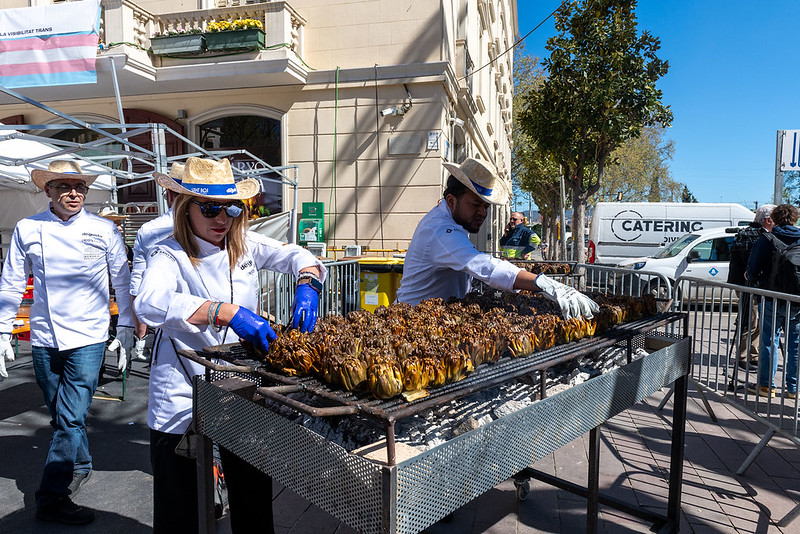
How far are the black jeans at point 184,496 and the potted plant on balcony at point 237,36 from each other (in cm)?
1066

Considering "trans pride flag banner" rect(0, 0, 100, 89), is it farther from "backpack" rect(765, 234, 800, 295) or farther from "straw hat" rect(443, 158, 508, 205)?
"backpack" rect(765, 234, 800, 295)

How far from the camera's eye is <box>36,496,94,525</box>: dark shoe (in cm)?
318

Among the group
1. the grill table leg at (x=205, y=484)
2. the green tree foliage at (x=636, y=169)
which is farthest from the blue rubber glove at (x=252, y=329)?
the green tree foliage at (x=636, y=169)

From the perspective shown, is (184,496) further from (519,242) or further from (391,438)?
(519,242)

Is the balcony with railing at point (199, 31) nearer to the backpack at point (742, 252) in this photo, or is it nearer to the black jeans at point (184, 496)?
the backpack at point (742, 252)

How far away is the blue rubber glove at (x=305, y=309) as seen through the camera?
2230 mm

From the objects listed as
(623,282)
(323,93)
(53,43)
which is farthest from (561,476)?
(323,93)

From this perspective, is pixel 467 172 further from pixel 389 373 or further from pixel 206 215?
pixel 389 373

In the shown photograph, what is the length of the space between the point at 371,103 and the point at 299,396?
10.6m

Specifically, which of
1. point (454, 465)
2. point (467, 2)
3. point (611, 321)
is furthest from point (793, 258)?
point (467, 2)

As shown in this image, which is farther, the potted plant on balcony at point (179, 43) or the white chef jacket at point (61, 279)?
the potted plant on balcony at point (179, 43)

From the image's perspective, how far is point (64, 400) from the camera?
3.31 metres

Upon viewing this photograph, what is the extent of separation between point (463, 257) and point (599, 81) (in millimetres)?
10580

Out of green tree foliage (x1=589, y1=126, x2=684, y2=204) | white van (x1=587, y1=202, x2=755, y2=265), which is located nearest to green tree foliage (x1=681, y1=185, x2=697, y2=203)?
green tree foliage (x1=589, y1=126, x2=684, y2=204)
